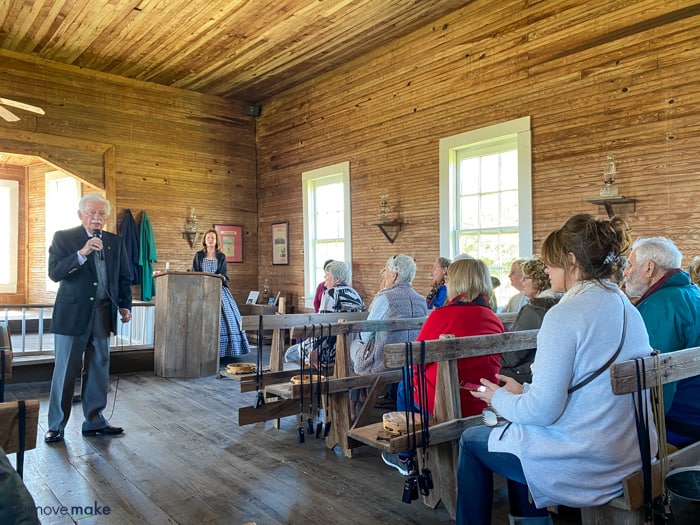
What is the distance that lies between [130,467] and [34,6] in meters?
4.81

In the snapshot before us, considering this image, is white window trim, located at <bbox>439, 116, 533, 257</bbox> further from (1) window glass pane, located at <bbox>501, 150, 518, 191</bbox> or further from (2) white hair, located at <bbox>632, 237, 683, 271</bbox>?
(2) white hair, located at <bbox>632, 237, 683, 271</bbox>

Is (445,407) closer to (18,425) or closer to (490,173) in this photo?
(18,425)

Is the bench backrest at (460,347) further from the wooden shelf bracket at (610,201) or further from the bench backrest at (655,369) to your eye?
the wooden shelf bracket at (610,201)

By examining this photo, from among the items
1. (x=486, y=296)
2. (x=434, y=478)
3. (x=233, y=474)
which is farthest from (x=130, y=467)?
(x=486, y=296)

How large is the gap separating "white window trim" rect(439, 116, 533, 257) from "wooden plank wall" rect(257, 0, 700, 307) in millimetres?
82

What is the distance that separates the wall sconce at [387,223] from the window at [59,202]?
5.12 m

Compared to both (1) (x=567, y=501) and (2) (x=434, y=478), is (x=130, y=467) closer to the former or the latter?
(2) (x=434, y=478)

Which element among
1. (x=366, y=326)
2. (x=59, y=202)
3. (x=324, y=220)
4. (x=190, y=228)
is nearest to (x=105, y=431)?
(x=366, y=326)

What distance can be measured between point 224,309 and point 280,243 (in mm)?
2020

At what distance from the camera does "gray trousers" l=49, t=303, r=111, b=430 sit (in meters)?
3.70

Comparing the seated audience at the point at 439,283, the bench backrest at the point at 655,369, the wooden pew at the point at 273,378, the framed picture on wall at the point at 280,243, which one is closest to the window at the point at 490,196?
the seated audience at the point at 439,283

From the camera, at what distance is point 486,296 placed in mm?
2834

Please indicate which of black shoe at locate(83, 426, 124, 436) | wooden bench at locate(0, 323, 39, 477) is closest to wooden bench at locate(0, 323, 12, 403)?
wooden bench at locate(0, 323, 39, 477)

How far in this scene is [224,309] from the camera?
6797 millimetres
